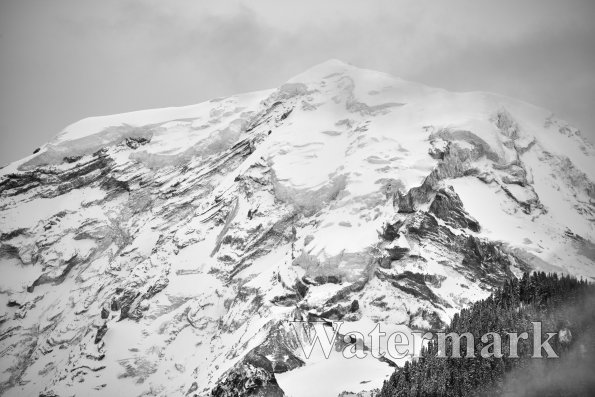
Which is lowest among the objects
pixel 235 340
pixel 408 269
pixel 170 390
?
pixel 170 390

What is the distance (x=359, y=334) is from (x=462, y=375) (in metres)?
39.0

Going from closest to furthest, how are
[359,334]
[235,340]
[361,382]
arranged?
[361,382]
[359,334]
[235,340]

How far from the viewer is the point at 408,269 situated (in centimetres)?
18862

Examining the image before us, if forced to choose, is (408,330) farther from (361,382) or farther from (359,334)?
(361,382)

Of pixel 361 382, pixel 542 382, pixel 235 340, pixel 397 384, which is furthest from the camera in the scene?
pixel 235 340

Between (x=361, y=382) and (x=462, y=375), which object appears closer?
(x=462, y=375)

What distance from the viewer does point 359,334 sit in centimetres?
17738

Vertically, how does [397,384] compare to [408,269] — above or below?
below

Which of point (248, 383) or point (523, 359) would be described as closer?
point (523, 359)

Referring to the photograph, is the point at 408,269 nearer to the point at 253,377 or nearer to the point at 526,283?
the point at 526,283

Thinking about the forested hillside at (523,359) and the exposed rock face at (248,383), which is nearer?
the forested hillside at (523,359)

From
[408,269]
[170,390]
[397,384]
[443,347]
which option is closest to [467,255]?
[408,269]

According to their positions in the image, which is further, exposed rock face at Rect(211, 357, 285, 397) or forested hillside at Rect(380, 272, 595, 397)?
exposed rock face at Rect(211, 357, 285, 397)

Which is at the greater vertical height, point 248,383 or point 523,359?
point 523,359
